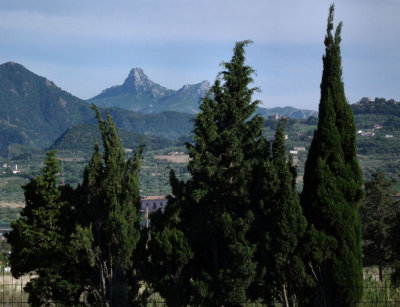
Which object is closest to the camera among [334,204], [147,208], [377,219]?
[334,204]

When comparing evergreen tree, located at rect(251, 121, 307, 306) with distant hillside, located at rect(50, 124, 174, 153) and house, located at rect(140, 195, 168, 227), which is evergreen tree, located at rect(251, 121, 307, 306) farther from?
distant hillside, located at rect(50, 124, 174, 153)

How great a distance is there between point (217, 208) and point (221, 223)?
Result: 83 centimetres

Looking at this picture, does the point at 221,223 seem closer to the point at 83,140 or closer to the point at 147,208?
the point at 147,208

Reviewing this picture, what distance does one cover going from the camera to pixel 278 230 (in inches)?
447

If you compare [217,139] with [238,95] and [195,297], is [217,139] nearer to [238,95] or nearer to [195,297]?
[238,95]

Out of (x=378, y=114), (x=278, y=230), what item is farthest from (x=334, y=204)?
(x=378, y=114)

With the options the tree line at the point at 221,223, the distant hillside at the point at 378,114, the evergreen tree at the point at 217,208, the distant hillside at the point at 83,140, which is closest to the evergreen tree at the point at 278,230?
the tree line at the point at 221,223

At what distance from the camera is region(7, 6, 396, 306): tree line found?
11500 mm

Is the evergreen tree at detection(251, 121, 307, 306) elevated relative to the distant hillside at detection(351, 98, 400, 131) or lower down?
lower down

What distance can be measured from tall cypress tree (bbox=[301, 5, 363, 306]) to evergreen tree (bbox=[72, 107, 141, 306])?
11.0 ft

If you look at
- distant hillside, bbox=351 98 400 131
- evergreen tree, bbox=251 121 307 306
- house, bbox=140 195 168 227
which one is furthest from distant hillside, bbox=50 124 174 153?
evergreen tree, bbox=251 121 307 306

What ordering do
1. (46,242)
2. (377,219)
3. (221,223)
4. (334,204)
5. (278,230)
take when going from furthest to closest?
(377,219) < (46,242) < (221,223) < (334,204) < (278,230)

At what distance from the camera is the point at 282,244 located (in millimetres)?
11281

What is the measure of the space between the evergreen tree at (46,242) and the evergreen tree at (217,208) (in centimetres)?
178
